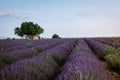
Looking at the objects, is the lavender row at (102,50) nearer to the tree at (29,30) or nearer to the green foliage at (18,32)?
the tree at (29,30)

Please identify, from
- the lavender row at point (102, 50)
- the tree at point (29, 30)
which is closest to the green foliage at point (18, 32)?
the tree at point (29, 30)

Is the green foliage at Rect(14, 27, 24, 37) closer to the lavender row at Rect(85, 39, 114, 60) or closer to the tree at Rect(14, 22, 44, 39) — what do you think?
the tree at Rect(14, 22, 44, 39)

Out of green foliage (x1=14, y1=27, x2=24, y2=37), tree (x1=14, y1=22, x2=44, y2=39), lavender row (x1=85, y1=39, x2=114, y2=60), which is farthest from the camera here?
green foliage (x1=14, y1=27, x2=24, y2=37)

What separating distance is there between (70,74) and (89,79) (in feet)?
1.03

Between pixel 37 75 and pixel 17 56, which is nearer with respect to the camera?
pixel 37 75

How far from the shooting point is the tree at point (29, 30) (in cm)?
5325

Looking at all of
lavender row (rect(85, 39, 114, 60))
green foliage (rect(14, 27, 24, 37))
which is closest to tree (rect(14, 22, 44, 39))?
green foliage (rect(14, 27, 24, 37))

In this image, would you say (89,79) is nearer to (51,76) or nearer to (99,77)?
(99,77)

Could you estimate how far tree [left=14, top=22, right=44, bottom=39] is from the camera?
175ft

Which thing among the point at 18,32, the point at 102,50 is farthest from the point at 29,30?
the point at 102,50

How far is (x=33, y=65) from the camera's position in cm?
455

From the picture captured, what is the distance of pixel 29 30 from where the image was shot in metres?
53.2

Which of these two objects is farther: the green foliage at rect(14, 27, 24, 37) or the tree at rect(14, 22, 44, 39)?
the green foliage at rect(14, 27, 24, 37)

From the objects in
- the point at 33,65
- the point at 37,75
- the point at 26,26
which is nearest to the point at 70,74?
the point at 37,75
